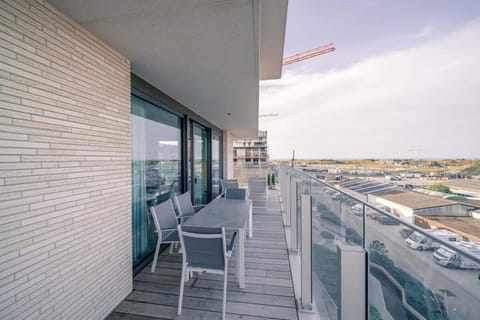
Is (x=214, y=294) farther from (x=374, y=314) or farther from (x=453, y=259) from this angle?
(x=453, y=259)

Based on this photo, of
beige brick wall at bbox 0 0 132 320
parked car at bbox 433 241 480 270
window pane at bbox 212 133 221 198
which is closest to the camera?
parked car at bbox 433 241 480 270

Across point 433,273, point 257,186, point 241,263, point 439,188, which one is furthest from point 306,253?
point 257,186

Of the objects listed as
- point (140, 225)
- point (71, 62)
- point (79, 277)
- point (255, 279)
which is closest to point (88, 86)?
point (71, 62)

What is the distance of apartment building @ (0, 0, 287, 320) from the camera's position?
4.04 ft

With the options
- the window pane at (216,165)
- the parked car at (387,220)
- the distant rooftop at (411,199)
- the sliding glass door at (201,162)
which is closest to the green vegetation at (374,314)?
the parked car at (387,220)

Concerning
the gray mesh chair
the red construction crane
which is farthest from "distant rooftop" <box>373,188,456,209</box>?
the red construction crane

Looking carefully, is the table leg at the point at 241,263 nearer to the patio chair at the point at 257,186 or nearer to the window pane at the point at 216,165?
the patio chair at the point at 257,186

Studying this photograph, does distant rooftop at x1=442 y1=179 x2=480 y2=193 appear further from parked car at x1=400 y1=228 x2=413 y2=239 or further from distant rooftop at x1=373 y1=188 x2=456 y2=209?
parked car at x1=400 y1=228 x2=413 y2=239

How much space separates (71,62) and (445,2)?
5.42 m

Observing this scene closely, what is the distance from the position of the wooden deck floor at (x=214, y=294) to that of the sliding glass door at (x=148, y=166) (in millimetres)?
455

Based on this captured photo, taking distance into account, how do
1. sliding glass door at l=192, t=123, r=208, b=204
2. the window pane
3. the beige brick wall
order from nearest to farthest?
the beige brick wall
sliding glass door at l=192, t=123, r=208, b=204
the window pane

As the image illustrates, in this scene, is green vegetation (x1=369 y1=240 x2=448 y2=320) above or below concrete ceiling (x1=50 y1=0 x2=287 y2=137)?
below

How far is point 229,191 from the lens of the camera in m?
4.11

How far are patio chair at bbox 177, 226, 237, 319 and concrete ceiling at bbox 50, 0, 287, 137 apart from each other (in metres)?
1.70
